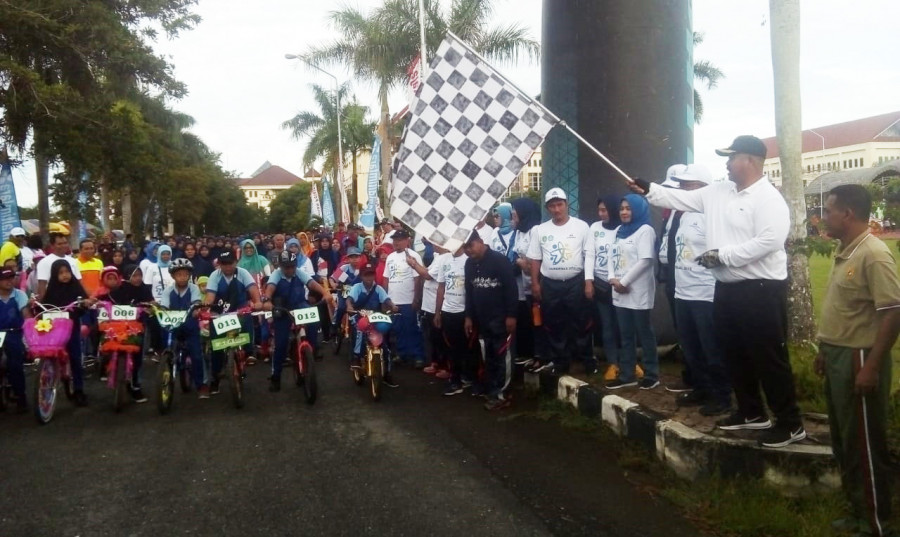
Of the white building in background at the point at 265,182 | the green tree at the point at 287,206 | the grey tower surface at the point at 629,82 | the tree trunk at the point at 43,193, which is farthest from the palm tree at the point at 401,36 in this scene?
the white building in background at the point at 265,182

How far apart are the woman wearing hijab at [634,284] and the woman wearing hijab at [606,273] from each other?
232mm

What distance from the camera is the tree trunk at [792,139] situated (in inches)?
313

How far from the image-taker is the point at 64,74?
818 inches

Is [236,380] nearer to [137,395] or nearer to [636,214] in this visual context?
[137,395]

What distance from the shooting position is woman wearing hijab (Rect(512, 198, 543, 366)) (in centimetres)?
859

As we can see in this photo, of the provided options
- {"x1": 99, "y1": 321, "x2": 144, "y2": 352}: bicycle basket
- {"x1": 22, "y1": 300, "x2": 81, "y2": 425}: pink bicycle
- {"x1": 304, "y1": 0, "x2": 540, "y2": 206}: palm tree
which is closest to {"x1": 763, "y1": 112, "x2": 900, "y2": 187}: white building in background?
{"x1": 304, "y1": 0, "x2": 540, "y2": 206}: palm tree

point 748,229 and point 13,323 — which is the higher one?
point 748,229

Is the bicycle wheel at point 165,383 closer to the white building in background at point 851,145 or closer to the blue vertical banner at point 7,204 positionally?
the blue vertical banner at point 7,204

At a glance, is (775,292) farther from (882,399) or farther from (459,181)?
(459,181)

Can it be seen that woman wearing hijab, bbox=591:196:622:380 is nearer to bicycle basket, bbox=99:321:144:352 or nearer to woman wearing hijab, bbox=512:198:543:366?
woman wearing hijab, bbox=512:198:543:366

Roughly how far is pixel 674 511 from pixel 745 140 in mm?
2448

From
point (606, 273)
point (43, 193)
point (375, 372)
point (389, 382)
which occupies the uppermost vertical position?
point (43, 193)

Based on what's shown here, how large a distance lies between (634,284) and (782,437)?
2.22 metres

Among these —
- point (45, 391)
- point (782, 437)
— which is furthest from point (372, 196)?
point (782, 437)
